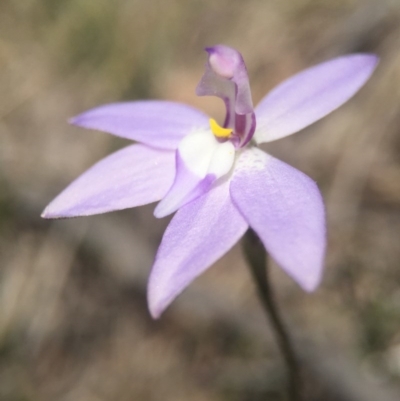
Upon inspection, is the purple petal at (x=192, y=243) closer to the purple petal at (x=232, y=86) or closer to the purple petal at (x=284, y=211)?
the purple petal at (x=284, y=211)

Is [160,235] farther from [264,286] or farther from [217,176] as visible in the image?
[217,176]

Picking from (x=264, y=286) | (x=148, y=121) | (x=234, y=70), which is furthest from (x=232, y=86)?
(x=264, y=286)

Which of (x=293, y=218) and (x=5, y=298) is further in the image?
(x=5, y=298)

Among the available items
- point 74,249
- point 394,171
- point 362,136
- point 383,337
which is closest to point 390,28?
point 362,136

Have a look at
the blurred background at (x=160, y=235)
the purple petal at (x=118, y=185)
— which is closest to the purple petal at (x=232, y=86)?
the purple petal at (x=118, y=185)

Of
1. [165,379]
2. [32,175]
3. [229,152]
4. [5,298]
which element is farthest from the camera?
[32,175]

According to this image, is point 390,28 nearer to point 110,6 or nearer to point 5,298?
point 110,6
